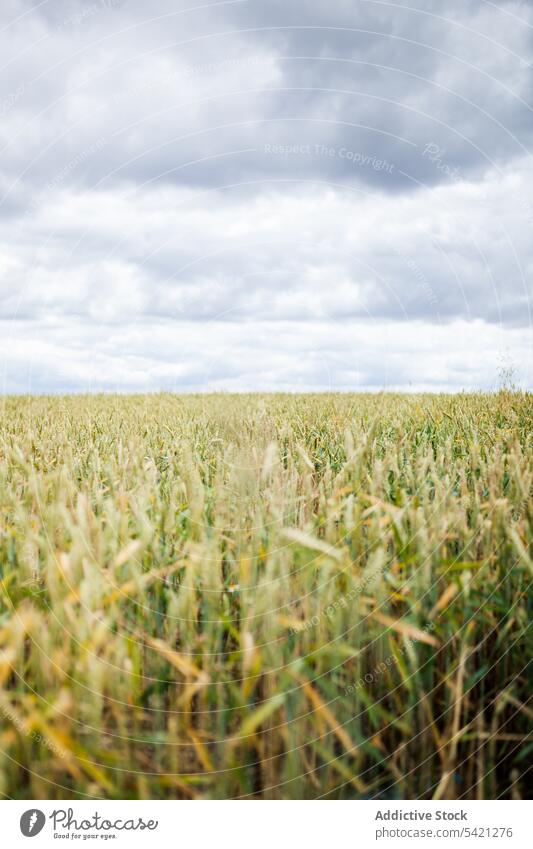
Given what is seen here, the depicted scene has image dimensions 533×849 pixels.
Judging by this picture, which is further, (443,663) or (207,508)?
(207,508)

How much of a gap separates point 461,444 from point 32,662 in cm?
303

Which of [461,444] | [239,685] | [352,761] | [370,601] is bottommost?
[352,761]

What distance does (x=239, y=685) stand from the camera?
4.51 feet

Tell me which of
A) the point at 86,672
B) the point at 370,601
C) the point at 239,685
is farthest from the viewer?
the point at 370,601

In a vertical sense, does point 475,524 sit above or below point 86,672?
above

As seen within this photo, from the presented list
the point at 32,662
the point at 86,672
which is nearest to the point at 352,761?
the point at 86,672

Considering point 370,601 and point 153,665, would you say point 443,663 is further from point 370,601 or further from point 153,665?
point 153,665

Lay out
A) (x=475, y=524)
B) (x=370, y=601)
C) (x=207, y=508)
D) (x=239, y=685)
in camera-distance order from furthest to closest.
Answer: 1. (x=207, y=508)
2. (x=475, y=524)
3. (x=370, y=601)
4. (x=239, y=685)
